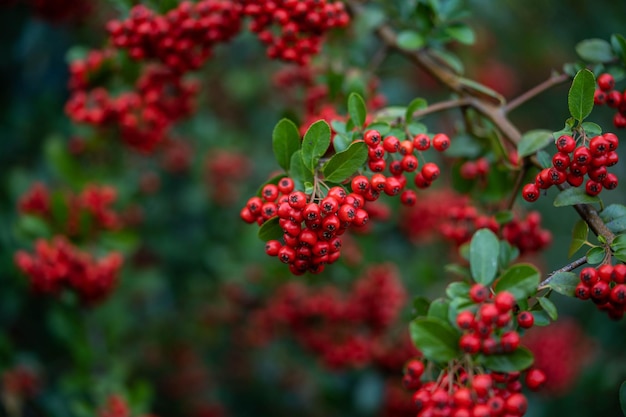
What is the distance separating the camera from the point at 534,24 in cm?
535

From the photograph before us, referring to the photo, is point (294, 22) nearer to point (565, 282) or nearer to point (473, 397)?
point (565, 282)

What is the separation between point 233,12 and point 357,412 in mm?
2430

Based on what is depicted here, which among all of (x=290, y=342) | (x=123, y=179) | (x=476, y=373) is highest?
(x=476, y=373)

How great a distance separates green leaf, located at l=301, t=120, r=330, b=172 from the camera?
1.64 m

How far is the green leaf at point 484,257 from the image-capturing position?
64.8 inches

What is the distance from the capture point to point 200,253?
411 centimetres

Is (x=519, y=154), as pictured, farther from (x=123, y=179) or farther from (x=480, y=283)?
(x=123, y=179)

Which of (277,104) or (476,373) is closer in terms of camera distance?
(476,373)

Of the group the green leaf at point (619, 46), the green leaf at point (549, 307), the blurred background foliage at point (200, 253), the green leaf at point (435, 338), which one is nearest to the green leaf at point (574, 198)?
the green leaf at point (549, 307)

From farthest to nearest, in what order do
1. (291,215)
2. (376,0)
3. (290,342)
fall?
(290,342) < (376,0) < (291,215)

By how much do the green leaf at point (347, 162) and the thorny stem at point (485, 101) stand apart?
625 millimetres

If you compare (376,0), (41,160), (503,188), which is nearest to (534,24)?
(376,0)

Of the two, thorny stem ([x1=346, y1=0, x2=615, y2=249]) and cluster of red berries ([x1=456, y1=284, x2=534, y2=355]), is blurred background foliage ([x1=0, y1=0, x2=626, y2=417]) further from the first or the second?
cluster of red berries ([x1=456, y1=284, x2=534, y2=355])

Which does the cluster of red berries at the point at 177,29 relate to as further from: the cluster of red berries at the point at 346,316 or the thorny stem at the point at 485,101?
the cluster of red berries at the point at 346,316
